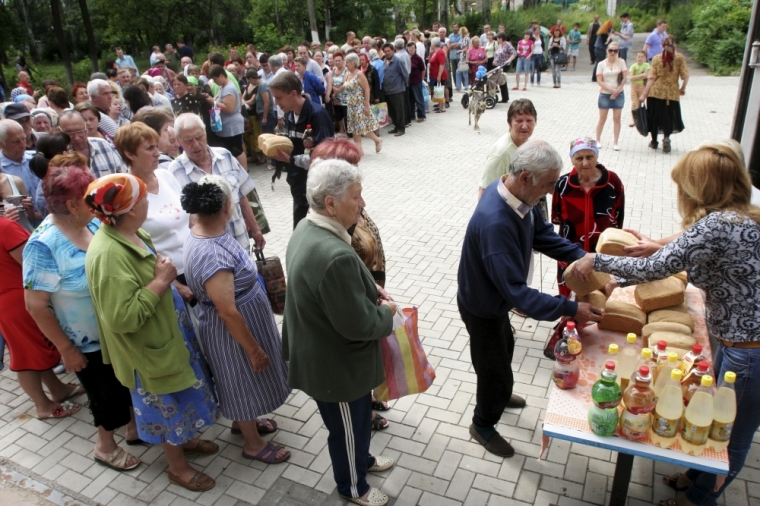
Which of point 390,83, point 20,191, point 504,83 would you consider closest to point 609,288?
point 20,191

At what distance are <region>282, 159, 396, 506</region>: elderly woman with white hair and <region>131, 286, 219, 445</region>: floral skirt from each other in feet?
2.49

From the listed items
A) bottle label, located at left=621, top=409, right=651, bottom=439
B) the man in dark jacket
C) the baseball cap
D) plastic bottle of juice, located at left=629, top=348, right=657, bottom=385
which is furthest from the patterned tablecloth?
the baseball cap

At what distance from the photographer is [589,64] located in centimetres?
2311

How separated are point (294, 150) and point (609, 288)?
11.7 feet

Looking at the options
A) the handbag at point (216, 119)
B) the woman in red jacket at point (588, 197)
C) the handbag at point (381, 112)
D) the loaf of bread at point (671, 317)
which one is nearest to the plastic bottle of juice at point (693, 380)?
the loaf of bread at point (671, 317)

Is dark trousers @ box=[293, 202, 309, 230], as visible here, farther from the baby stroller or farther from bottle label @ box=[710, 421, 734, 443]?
the baby stroller

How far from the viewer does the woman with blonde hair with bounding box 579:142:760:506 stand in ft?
7.96

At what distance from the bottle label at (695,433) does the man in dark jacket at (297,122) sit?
3.76 m

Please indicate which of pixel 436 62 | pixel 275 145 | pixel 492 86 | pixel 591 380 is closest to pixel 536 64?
pixel 492 86

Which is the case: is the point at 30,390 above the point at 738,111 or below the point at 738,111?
below

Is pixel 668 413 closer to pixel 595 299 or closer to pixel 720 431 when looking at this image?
pixel 720 431

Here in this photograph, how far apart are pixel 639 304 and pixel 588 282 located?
1.38ft

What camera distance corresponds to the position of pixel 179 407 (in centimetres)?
324

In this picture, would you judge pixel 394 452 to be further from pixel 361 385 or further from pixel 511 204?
pixel 511 204
